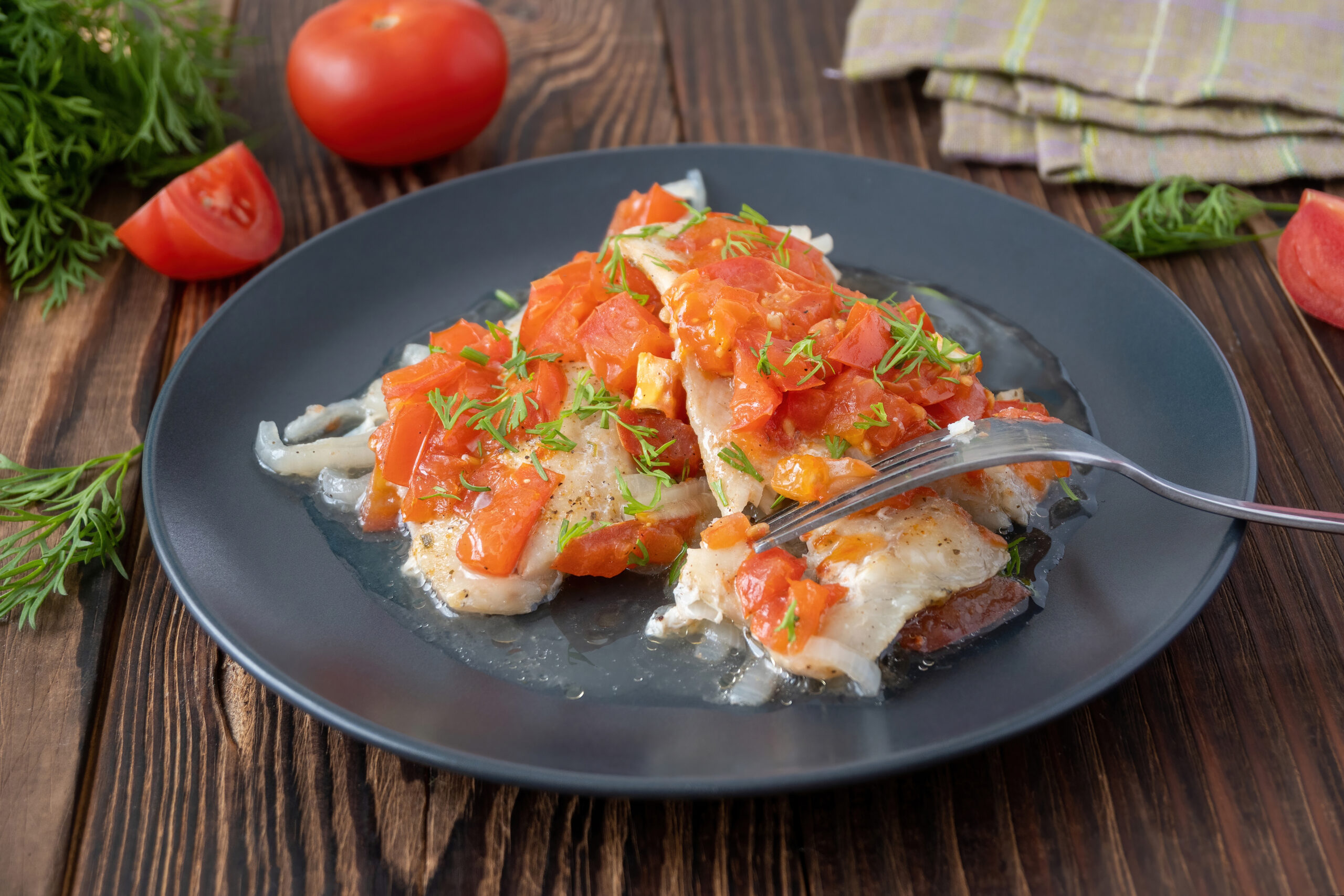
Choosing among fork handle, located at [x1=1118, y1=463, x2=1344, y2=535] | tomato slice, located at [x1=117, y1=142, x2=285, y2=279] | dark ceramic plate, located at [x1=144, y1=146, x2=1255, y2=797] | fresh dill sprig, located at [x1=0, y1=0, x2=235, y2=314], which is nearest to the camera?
dark ceramic plate, located at [x1=144, y1=146, x2=1255, y2=797]

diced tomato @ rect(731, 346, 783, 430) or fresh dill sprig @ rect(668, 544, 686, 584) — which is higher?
diced tomato @ rect(731, 346, 783, 430)

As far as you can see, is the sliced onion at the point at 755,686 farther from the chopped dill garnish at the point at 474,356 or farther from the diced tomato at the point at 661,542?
the chopped dill garnish at the point at 474,356

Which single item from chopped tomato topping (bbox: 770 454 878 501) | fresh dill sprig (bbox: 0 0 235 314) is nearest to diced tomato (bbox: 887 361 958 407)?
chopped tomato topping (bbox: 770 454 878 501)

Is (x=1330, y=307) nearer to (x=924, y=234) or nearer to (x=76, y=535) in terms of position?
(x=924, y=234)

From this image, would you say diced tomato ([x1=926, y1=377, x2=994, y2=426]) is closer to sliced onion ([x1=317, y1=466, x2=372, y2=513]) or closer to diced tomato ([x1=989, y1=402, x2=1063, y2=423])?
diced tomato ([x1=989, y1=402, x2=1063, y2=423])

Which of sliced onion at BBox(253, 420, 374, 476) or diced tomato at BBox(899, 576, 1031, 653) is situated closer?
diced tomato at BBox(899, 576, 1031, 653)

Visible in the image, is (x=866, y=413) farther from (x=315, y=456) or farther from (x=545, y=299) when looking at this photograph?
(x=315, y=456)

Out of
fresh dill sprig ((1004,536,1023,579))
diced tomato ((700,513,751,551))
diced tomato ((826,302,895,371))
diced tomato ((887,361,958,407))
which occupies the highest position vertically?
diced tomato ((826,302,895,371))
